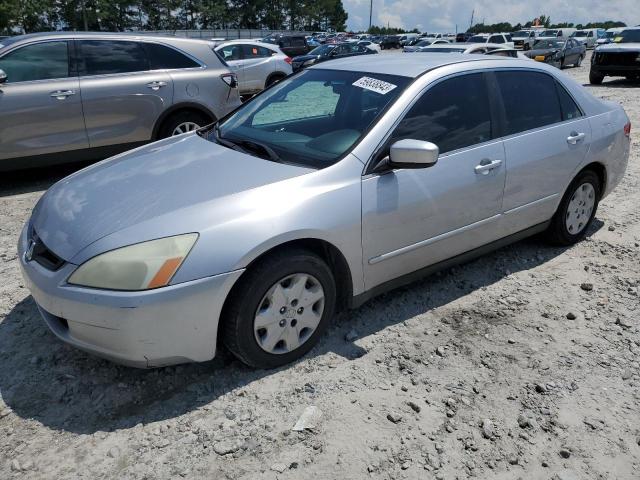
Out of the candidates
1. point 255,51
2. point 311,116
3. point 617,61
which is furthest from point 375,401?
point 617,61

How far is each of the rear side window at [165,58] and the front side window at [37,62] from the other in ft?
3.13

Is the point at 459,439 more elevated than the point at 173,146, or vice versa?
the point at 173,146

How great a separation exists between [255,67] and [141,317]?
12705mm

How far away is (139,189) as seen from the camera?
115 inches

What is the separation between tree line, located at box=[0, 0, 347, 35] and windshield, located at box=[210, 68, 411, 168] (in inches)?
1845

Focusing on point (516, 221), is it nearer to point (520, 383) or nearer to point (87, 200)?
point (520, 383)

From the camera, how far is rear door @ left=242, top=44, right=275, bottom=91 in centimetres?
1407

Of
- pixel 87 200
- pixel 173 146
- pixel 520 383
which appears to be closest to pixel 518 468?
pixel 520 383

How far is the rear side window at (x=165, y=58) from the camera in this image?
661cm

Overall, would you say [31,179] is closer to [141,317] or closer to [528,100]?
[141,317]

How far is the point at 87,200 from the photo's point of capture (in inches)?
114

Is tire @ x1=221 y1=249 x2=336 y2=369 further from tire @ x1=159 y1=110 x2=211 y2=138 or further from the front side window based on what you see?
the front side window

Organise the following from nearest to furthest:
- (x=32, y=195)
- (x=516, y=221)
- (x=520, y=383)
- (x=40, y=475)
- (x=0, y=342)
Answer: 1. (x=40, y=475)
2. (x=520, y=383)
3. (x=0, y=342)
4. (x=516, y=221)
5. (x=32, y=195)

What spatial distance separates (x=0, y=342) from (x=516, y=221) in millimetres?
3413
